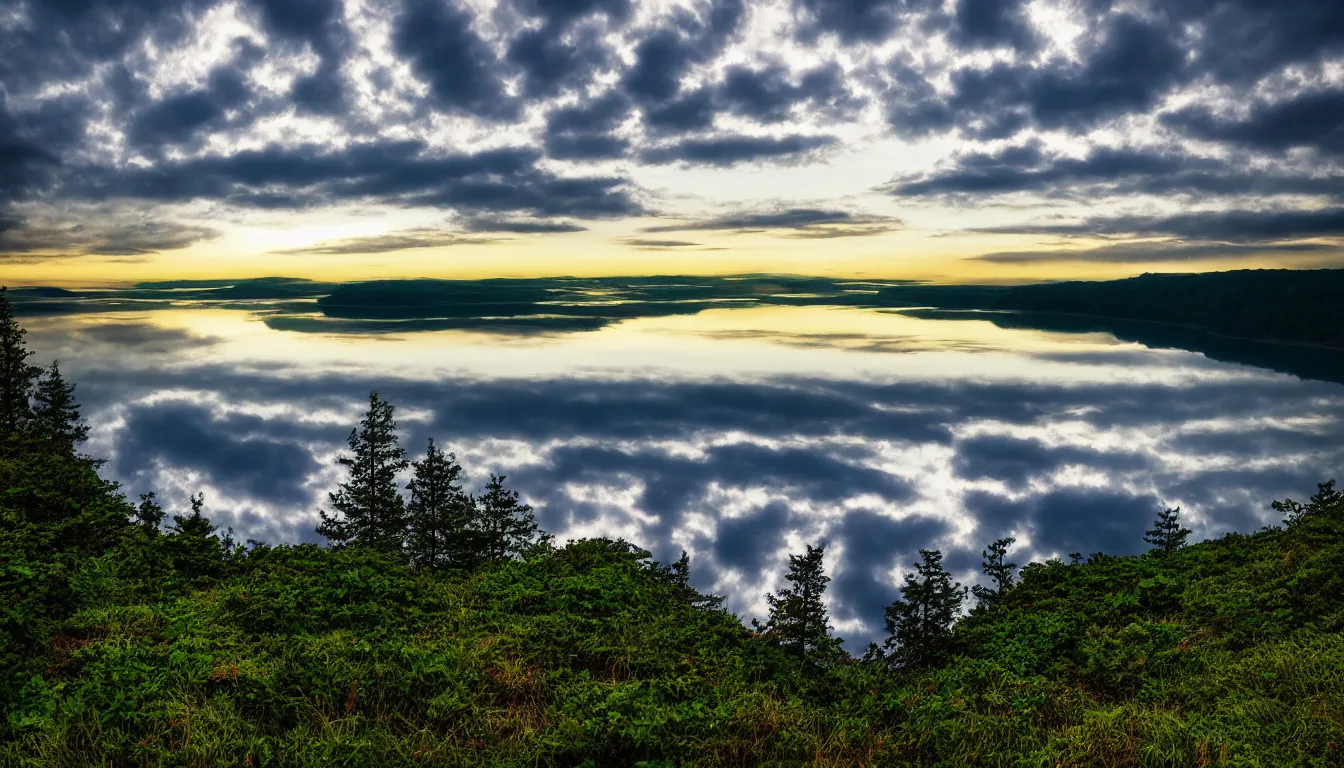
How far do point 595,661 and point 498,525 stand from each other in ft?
82.8

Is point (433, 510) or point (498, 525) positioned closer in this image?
point (498, 525)

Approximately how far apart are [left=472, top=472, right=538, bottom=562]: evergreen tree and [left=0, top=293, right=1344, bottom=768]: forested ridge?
1636 centimetres

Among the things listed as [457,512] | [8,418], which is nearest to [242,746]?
[457,512]

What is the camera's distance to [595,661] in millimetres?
11062

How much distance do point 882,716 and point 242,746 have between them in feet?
26.4

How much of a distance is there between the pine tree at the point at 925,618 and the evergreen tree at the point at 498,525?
66.2 ft

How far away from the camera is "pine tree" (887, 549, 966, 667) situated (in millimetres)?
15422

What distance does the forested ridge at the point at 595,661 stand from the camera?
8.09 metres

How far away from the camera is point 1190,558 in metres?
18.2

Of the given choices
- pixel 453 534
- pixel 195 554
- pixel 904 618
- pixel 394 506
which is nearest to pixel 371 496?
pixel 394 506

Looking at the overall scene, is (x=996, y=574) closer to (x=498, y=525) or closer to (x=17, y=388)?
(x=498, y=525)

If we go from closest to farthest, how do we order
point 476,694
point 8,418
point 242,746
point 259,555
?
point 242,746, point 476,694, point 259,555, point 8,418

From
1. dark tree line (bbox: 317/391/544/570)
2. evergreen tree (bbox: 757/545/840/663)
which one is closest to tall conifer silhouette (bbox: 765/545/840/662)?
evergreen tree (bbox: 757/545/840/663)

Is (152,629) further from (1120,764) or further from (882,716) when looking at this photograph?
(1120,764)
